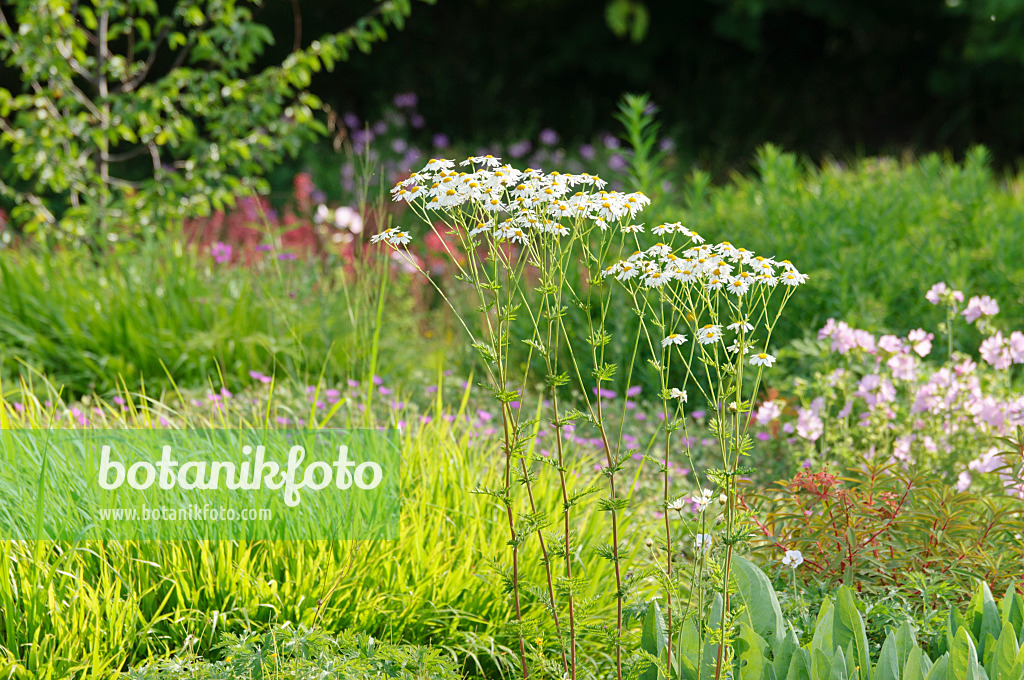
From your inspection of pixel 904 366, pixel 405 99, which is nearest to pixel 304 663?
pixel 904 366

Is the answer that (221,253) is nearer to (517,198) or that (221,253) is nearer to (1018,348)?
(517,198)

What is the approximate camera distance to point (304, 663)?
208 cm

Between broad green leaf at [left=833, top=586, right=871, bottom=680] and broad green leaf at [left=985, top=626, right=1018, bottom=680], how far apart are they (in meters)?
0.26

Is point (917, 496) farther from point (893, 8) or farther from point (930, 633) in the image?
point (893, 8)

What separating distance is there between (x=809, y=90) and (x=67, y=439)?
11.6 metres

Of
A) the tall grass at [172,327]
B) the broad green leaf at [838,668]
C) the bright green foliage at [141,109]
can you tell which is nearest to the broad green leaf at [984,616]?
the broad green leaf at [838,668]

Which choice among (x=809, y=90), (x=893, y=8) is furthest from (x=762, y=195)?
(x=809, y=90)

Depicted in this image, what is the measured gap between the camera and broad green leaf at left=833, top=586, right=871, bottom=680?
79.2 inches

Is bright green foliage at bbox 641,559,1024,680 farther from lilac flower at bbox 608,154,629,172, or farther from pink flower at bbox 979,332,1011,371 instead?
lilac flower at bbox 608,154,629,172

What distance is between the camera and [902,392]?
4.12m

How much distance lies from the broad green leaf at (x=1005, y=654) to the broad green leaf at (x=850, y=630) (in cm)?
26

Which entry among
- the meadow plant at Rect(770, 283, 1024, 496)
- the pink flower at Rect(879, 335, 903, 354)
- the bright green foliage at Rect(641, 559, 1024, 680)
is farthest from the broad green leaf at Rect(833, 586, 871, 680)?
the pink flower at Rect(879, 335, 903, 354)

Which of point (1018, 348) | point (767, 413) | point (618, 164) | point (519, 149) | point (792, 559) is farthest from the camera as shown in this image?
point (519, 149)

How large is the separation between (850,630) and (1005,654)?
1.02ft
